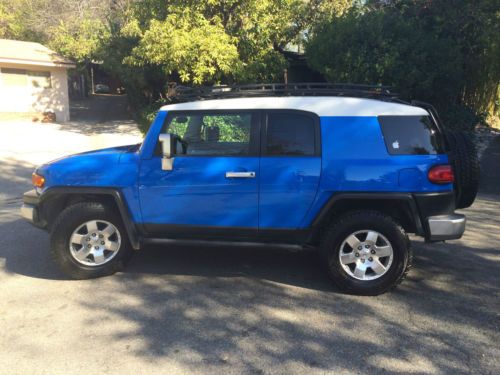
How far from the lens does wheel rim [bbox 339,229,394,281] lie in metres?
4.35

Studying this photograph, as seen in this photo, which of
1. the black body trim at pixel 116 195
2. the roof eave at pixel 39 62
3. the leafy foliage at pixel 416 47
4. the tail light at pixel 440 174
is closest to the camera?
the tail light at pixel 440 174

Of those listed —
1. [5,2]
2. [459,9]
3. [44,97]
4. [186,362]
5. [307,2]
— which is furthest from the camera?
[5,2]

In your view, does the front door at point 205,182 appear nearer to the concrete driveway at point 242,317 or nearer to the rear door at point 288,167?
the rear door at point 288,167

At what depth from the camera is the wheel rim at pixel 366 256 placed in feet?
14.3

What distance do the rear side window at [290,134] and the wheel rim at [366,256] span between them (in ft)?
3.06

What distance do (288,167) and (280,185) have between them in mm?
184

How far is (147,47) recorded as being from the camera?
43.0ft

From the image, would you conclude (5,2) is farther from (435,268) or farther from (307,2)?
(435,268)

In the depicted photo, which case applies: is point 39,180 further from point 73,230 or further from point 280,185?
point 280,185

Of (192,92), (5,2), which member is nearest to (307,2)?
(192,92)

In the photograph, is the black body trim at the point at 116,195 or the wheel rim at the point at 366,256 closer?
the wheel rim at the point at 366,256

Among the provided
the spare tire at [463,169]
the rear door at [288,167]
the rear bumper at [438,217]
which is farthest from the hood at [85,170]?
the spare tire at [463,169]

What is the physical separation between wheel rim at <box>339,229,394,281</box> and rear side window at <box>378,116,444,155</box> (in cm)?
83

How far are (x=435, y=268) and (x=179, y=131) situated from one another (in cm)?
310
